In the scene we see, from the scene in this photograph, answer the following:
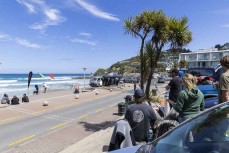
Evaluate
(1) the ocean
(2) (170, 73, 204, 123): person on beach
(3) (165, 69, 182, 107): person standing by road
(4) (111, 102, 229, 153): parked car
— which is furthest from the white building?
(4) (111, 102, 229, 153): parked car

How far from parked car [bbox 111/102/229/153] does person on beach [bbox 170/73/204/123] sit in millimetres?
2538

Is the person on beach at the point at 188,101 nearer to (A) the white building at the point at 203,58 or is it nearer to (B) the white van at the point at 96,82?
(B) the white van at the point at 96,82

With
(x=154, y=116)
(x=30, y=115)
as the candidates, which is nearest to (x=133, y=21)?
(x=154, y=116)

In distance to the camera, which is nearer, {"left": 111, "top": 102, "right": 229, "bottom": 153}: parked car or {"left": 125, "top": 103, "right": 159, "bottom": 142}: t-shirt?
{"left": 111, "top": 102, "right": 229, "bottom": 153}: parked car

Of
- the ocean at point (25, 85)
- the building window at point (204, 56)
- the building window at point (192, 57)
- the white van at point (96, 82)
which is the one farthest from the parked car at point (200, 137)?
the building window at point (192, 57)

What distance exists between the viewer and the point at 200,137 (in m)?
2.97

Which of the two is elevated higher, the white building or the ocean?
the white building

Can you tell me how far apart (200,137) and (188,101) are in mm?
2932

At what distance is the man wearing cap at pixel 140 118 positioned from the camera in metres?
5.77

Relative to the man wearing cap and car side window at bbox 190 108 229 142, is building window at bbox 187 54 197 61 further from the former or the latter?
car side window at bbox 190 108 229 142

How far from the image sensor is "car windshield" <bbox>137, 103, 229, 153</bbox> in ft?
9.06

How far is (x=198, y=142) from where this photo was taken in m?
2.89

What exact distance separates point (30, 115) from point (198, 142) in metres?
16.4

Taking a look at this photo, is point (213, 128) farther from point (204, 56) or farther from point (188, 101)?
point (204, 56)
